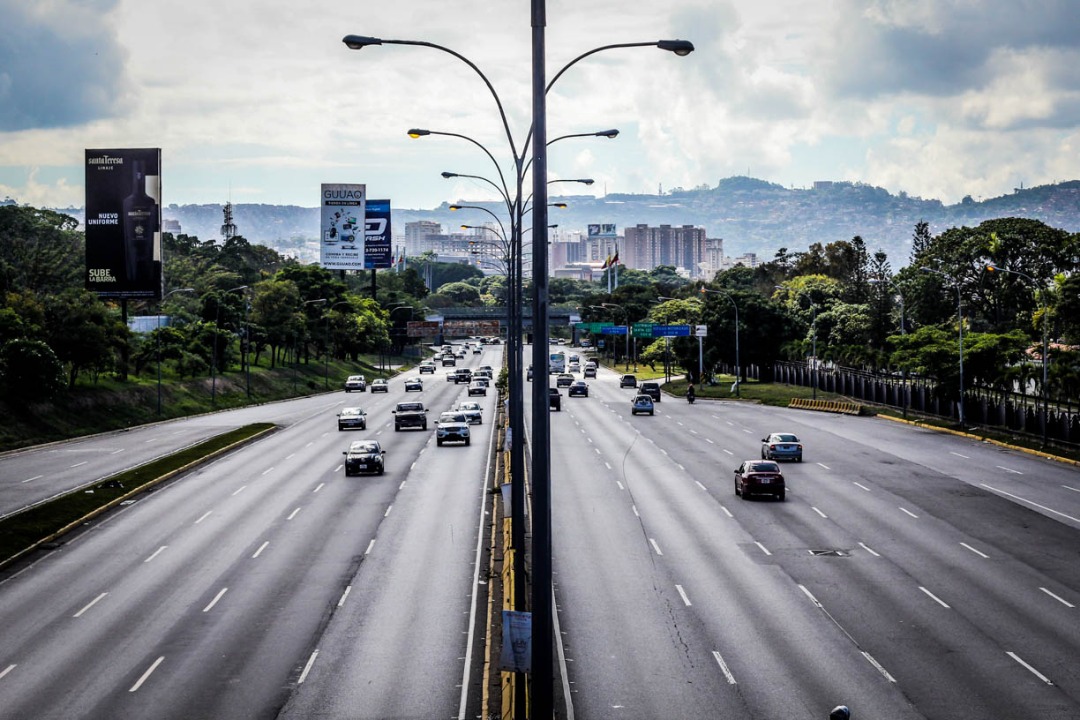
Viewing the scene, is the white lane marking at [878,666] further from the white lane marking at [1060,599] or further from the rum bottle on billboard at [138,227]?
the rum bottle on billboard at [138,227]

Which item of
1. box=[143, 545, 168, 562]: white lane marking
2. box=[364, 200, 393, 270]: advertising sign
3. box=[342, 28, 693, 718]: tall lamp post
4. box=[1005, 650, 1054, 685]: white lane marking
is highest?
box=[364, 200, 393, 270]: advertising sign

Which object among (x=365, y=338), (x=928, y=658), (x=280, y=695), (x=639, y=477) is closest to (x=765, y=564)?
(x=928, y=658)

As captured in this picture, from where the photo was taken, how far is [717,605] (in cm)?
2997

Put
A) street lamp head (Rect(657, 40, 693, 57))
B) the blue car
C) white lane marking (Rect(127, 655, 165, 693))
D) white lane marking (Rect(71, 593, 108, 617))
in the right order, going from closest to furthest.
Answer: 1. street lamp head (Rect(657, 40, 693, 57))
2. white lane marking (Rect(127, 655, 165, 693))
3. white lane marking (Rect(71, 593, 108, 617))
4. the blue car

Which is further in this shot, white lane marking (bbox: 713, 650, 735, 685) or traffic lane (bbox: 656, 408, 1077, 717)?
traffic lane (bbox: 656, 408, 1077, 717)

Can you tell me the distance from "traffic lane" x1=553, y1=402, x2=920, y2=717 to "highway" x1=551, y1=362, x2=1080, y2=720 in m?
0.07

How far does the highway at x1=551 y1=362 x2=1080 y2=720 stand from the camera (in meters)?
22.8

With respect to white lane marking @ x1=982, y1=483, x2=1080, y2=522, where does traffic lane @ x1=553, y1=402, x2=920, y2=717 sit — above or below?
below

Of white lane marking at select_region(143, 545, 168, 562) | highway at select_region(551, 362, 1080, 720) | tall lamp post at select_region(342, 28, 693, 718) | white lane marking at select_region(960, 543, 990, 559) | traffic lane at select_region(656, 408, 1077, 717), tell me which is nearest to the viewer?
tall lamp post at select_region(342, 28, 693, 718)

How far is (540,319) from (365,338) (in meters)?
149

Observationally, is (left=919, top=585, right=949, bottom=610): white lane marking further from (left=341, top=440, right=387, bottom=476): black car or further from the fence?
the fence

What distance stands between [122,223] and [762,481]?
54.5 m

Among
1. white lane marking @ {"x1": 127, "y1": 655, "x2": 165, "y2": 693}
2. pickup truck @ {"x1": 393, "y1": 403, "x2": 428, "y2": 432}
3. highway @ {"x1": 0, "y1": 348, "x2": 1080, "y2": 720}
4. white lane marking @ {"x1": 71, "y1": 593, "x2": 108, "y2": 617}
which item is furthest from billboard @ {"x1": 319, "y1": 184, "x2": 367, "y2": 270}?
white lane marking @ {"x1": 127, "y1": 655, "x2": 165, "y2": 693}

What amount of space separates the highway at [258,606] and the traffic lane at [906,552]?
8632 mm
